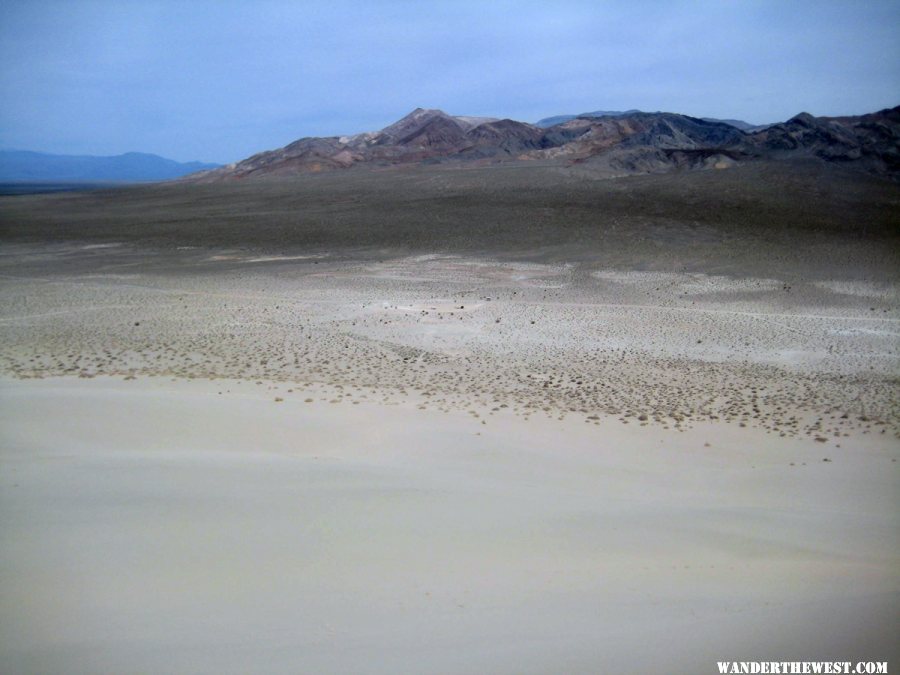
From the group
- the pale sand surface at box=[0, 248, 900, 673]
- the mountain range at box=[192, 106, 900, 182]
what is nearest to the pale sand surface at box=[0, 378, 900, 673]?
the pale sand surface at box=[0, 248, 900, 673]

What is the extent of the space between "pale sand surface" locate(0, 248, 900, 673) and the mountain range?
74.3 ft

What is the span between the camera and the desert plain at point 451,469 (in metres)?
3.00

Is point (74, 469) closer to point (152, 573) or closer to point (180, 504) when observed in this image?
point (180, 504)

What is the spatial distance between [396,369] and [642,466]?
3.66m

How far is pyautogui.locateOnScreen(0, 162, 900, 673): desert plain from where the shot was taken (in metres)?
3.00

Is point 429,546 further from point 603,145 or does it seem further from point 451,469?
point 603,145

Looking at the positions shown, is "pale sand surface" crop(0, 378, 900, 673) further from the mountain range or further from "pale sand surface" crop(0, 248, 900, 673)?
the mountain range

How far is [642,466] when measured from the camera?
18.6ft

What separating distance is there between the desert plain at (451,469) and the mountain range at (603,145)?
767 inches

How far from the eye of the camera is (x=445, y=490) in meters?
4.91

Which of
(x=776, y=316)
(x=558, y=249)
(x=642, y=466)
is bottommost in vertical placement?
(x=642, y=466)

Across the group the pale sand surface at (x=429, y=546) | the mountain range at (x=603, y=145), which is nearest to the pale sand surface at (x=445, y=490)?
the pale sand surface at (x=429, y=546)

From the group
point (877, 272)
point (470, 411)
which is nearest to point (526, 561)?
point (470, 411)

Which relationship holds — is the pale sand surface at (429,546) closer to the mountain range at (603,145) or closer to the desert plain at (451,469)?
the desert plain at (451,469)
